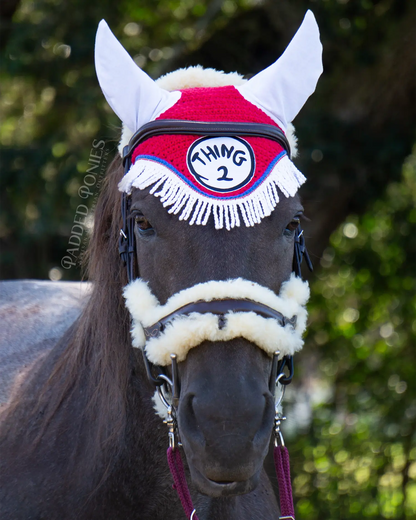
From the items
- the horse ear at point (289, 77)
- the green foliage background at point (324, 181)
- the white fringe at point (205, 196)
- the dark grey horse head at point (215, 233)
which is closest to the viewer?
the dark grey horse head at point (215, 233)

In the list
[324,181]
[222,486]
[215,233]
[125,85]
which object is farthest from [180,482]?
[324,181]

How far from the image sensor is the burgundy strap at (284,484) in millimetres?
1917

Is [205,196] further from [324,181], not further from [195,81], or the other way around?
[324,181]

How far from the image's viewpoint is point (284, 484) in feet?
6.32

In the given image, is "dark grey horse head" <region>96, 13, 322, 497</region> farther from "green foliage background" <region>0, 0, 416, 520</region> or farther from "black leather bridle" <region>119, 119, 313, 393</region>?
"green foliage background" <region>0, 0, 416, 520</region>

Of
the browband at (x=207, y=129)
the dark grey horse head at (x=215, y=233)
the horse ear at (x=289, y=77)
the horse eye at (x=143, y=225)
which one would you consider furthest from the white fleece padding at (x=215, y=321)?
the horse ear at (x=289, y=77)

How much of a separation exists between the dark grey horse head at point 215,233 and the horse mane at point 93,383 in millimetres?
201

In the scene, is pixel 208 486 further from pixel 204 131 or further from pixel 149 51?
pixel 149 51

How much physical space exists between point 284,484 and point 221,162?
3.23 ft

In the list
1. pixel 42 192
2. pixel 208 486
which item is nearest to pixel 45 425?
pixel 208 486

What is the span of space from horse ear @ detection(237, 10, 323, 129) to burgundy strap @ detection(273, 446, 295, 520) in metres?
1.05

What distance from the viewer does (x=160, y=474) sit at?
2.06 metres

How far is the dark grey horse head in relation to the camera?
63.3 inches

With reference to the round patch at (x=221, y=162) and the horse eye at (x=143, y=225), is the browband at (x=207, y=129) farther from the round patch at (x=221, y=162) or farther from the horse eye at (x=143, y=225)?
the horse eye at (x=143, y=225)
